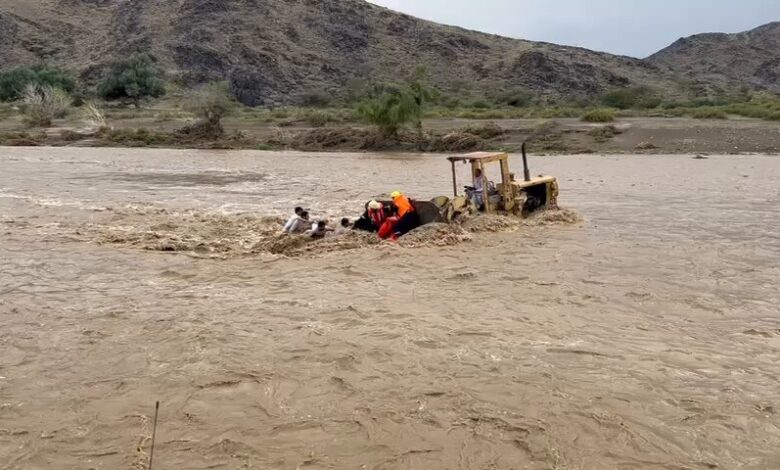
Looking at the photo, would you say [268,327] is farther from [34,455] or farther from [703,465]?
[703,465]

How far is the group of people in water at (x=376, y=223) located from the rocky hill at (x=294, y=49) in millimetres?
59315

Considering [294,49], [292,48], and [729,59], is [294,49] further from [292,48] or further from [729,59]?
[729,59]

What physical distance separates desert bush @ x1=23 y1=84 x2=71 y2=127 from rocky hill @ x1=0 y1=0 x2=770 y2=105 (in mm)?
19143

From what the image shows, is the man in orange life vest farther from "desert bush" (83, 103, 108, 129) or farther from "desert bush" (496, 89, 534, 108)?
"desert bush" (496, 89, 534, 108)

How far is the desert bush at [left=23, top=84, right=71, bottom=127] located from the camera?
48875 millimetres

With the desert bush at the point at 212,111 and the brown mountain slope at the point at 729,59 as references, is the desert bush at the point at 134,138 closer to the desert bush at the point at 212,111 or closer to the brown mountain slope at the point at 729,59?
the desert bush at the point at 212,111

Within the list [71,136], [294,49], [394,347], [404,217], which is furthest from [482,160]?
[294,49]

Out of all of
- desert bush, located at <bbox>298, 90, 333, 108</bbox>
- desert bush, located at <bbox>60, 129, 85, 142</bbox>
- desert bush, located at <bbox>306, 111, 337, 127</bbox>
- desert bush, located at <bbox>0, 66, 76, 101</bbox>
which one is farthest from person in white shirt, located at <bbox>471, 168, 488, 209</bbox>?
desert bush, located at <bbox>0, 66, 76, 101</bbox>

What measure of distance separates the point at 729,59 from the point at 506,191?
307 feet

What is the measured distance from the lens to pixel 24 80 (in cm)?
6278

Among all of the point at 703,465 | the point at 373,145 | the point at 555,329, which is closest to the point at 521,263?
the point at 555,329

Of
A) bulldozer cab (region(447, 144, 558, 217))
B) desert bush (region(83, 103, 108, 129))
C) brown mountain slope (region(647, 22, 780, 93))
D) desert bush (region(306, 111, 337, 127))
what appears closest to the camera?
bulldozer cab (region(447, 144, 558, 217))

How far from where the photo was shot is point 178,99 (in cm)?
6562

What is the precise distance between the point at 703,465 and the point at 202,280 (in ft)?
23.7
